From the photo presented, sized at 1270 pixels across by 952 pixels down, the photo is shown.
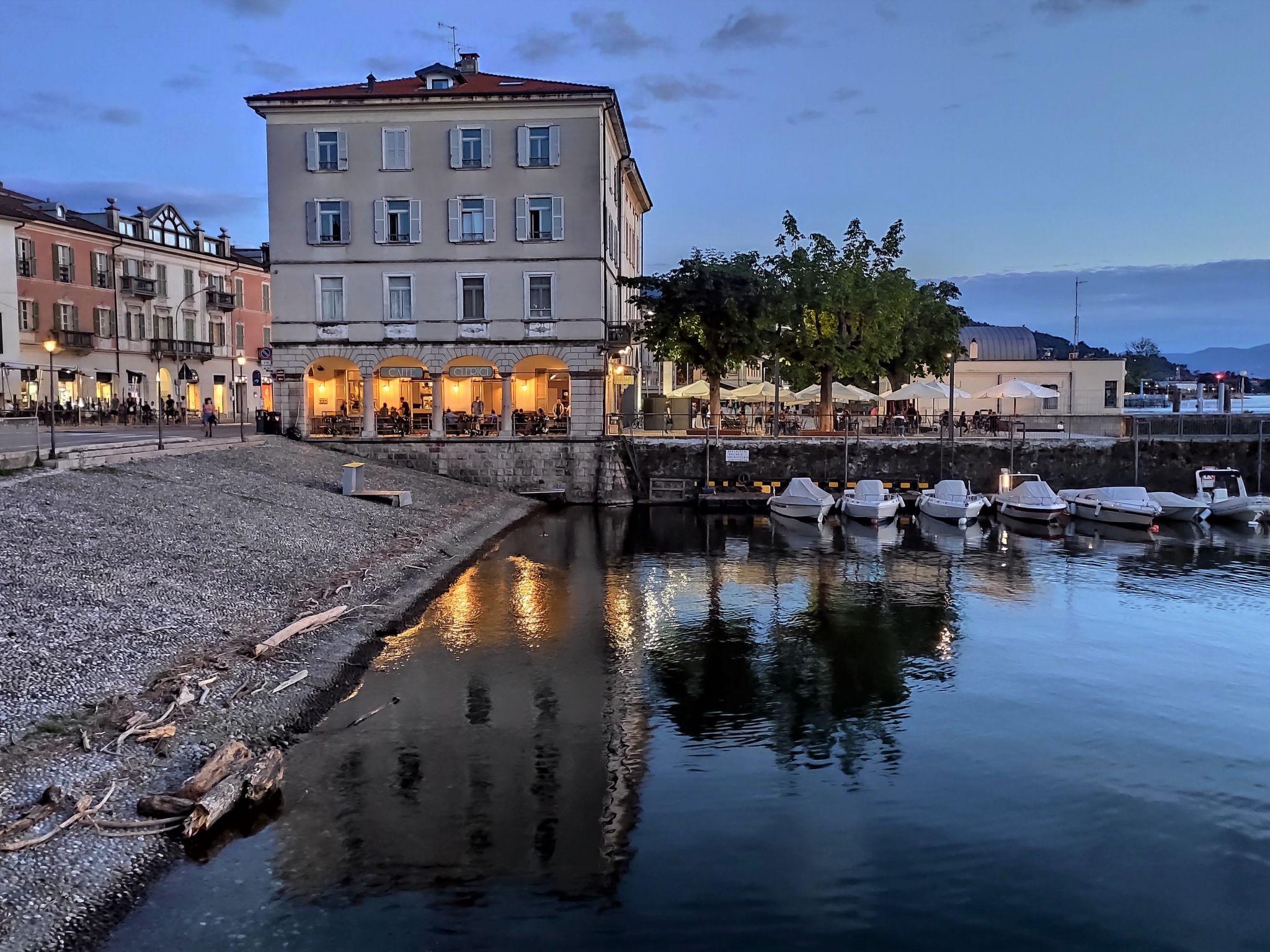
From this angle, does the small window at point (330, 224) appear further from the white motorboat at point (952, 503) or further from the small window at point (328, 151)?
the white motorboat at point (952, 503)

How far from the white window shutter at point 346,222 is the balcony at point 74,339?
22.0 metres

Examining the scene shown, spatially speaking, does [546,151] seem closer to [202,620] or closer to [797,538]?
[797,538]

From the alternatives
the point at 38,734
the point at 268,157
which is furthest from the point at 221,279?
the point at 38,734

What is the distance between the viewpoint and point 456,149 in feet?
155

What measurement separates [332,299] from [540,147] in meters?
12.0

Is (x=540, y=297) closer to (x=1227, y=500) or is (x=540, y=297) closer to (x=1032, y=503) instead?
(x=1032, y=503)

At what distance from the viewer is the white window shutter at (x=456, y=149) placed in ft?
155

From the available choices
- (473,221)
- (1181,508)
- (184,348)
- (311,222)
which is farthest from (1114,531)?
(184,348)

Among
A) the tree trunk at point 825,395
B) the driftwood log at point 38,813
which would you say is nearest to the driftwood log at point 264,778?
the driftwood log at point 38,813

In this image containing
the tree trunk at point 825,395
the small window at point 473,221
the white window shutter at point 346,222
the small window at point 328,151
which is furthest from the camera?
the tree trunk at point 825,395

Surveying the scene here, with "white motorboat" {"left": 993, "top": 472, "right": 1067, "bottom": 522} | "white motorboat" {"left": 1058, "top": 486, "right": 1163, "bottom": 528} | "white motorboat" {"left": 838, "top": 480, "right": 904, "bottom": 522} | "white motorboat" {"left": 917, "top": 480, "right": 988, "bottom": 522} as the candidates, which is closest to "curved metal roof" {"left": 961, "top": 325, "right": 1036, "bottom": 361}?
"white motorboat" {"left": 993, "top": 472, "right": 1067, "bottom": 522}

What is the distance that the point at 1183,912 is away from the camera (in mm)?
11227

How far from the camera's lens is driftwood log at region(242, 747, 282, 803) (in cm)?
1323

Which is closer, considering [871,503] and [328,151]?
[871,503]
